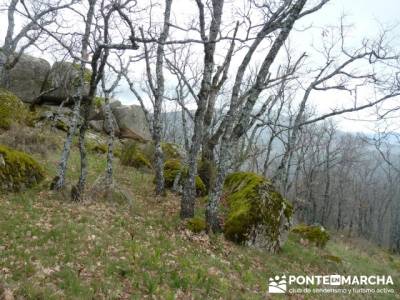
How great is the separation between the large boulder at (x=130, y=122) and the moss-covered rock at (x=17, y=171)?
15.1m

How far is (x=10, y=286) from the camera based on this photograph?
5.23 metres

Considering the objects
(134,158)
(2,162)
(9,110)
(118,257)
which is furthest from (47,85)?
(118,257)

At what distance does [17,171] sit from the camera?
1002cm

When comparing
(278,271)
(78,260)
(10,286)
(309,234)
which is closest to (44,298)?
(10,286)

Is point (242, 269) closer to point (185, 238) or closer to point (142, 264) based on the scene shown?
point (185, 238)

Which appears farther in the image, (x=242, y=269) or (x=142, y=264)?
(x=242, y=269)

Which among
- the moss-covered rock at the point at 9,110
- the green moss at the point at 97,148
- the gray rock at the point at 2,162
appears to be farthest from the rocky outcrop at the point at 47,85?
the gray rock at the point at 2,162

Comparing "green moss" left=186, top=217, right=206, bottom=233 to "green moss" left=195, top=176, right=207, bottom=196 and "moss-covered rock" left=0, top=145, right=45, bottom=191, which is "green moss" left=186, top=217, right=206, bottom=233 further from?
"moss-covered rock" left=0, top=145, right=45, bottom=191

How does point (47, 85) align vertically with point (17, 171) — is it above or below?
above

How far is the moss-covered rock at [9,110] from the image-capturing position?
49.5 ft

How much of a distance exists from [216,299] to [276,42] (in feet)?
20.7

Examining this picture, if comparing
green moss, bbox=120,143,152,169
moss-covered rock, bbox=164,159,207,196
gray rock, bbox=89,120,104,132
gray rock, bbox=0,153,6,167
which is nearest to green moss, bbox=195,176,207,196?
moss-covered rock, bbox=164,159,207,196

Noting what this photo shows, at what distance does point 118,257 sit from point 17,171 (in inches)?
187

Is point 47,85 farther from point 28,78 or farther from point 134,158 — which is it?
point 134,158
